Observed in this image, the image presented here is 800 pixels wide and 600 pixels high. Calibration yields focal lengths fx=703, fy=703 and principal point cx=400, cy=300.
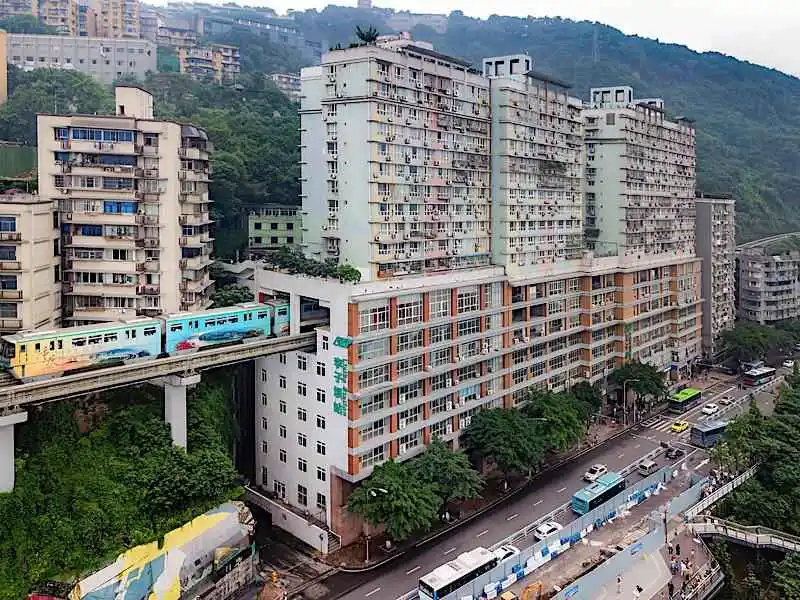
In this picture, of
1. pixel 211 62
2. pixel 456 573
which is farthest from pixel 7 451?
pixel 211 62

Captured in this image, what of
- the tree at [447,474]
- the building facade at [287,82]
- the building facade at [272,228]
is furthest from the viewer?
the building facade at [287,82]

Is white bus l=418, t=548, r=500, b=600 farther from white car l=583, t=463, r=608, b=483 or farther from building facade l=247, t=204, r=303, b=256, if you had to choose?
building facade l=247, t=204, r=303, b=256

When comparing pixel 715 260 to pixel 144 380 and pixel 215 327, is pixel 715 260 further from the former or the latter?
pixel 144 380

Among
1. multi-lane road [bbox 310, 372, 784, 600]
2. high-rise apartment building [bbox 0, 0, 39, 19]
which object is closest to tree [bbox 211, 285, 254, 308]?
multi-lane road [bbox 310, 372, 784, 600]

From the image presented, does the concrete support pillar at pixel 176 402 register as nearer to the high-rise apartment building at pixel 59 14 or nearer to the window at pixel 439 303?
the window at pixel 439 303

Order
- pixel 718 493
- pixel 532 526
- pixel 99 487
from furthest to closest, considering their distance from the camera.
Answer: pixel 718 493 < pixel 532 526 < pixel 99 487

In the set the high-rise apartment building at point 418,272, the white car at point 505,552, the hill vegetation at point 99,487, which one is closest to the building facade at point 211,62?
the high-rise apartment building at point 418,272
